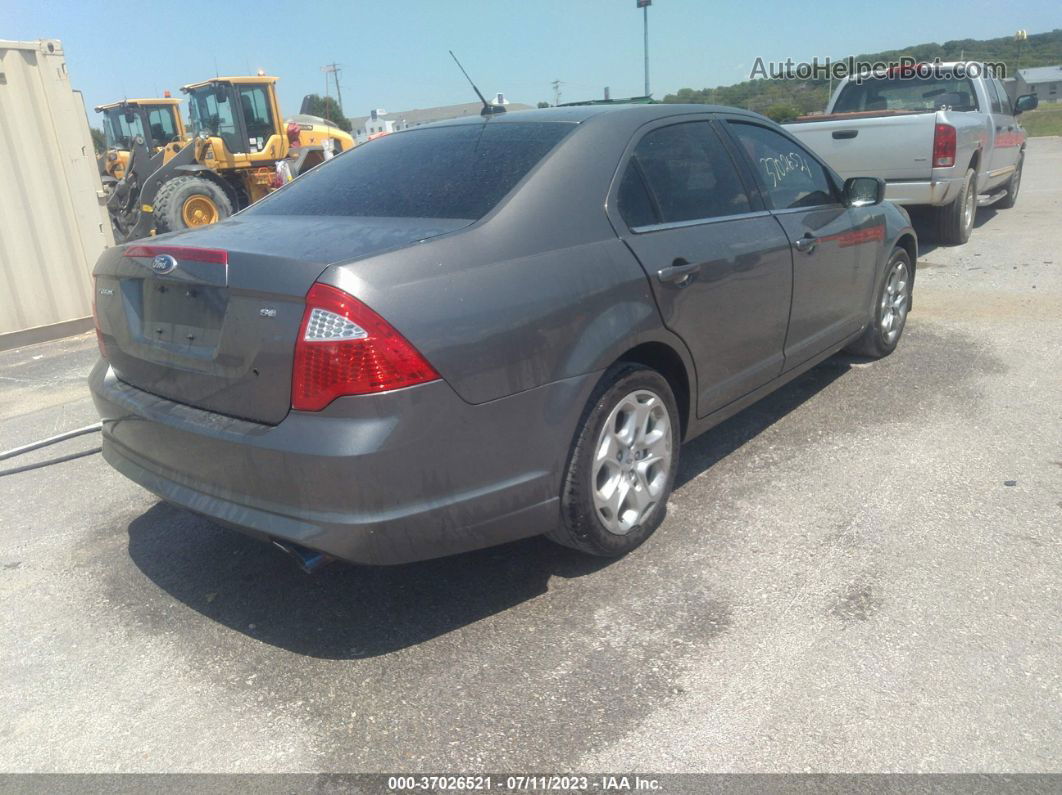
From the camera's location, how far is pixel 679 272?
10.8ft

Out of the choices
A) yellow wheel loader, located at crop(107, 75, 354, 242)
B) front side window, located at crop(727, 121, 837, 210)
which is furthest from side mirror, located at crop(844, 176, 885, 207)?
yellow wheel loader, located at crop(107, 75, 354, 242)

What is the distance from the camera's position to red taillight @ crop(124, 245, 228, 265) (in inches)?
106

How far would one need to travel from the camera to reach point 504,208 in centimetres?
286

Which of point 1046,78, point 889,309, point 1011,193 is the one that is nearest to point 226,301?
point 889,309

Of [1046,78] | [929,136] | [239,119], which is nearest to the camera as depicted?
[929,136]

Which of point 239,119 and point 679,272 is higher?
point 239,119

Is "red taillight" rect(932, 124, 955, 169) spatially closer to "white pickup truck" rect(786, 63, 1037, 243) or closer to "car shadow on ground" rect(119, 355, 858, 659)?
"white pickup truck" rect(786, 63, 1037, 243)

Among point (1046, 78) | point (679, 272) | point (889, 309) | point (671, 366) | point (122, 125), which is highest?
point (122, 125)

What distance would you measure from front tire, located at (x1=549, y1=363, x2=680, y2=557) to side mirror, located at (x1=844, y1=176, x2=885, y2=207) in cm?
210

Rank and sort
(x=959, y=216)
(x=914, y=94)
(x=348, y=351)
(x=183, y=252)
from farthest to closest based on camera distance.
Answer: (x=914, y=94), (x=959, y=216), (x=183, y=252), (x=348, y=351)

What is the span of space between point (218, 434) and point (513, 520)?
960mm

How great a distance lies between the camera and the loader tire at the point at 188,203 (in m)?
12.6

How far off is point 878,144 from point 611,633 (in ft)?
23.5

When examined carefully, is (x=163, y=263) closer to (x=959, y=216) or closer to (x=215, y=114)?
(x=959, y=216)
